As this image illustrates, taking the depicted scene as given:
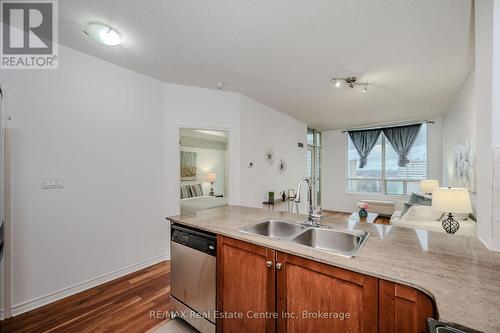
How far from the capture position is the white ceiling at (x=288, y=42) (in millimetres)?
1668

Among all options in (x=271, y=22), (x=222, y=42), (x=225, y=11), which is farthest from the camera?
(x=222, y=42)

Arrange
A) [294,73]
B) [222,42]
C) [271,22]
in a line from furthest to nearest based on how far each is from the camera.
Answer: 1. [294,73]
2. [222,42]
3. [271,22]

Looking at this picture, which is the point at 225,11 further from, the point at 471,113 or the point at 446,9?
the point at 471,113

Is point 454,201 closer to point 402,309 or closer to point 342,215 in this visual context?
point 402,309

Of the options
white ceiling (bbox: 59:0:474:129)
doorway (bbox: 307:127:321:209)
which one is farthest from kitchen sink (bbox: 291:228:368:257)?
doorway (bbox: 307:127:321:209)

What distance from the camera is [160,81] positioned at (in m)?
3.07

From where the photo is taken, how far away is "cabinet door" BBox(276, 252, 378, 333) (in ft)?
3.21

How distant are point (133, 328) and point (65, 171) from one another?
65.5 inches

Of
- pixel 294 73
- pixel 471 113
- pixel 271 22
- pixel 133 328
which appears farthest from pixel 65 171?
pixel 471 113

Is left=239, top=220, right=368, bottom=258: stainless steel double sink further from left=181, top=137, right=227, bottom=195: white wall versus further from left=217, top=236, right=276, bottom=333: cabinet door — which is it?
left=181, top=137, right=227, bottom=195: white wall

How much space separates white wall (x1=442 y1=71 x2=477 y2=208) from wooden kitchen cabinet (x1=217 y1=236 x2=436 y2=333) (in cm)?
251

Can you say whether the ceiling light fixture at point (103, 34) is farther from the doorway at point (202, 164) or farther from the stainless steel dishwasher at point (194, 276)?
the doorway at point (202, 164)

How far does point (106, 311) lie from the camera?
1.95m

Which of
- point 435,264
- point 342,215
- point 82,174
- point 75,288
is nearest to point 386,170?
point 342,215
